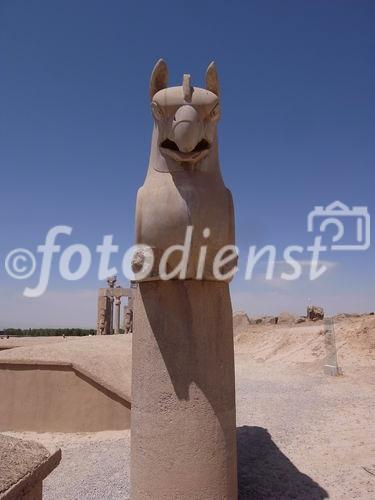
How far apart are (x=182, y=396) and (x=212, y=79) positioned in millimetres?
3074

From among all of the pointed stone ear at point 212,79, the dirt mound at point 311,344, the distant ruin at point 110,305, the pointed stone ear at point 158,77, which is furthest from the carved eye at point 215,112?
the distant ruin at point 110,305

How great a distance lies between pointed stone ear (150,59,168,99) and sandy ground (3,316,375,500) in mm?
4461

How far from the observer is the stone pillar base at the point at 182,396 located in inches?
147

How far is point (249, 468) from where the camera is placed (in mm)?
5281

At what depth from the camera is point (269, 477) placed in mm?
5059

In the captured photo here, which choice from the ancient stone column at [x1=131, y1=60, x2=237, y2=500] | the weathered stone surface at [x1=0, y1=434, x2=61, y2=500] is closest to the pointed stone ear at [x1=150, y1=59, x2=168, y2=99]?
the ancient stone column at [x1=131, y1=60, x2=237, y2=500]

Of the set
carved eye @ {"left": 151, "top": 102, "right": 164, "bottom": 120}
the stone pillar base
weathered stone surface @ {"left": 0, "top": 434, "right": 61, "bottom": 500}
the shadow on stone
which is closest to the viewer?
weathered stone surface @ {"left": 0, "top": 434, "right": 61, "bottom": 500}

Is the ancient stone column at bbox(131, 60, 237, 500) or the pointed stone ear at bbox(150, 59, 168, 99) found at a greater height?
the pointed stone ear at bbox(150, 59, 168, 99)

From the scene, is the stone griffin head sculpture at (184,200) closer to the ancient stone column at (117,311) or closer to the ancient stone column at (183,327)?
the ancient stone column at (183,327)

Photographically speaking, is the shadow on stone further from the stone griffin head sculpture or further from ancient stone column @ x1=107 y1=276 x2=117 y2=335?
ancient stone column @ x1=107 y1=276 x2=117 y2=335

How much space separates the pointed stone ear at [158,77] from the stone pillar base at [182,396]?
1.96 meters

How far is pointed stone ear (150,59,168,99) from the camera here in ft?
13.7

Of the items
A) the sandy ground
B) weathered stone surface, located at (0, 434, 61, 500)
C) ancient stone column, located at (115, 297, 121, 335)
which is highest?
weathered stone surface, located at (0, 434, 61, 500)

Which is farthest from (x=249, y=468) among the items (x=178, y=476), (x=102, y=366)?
(x=102, y=366)
